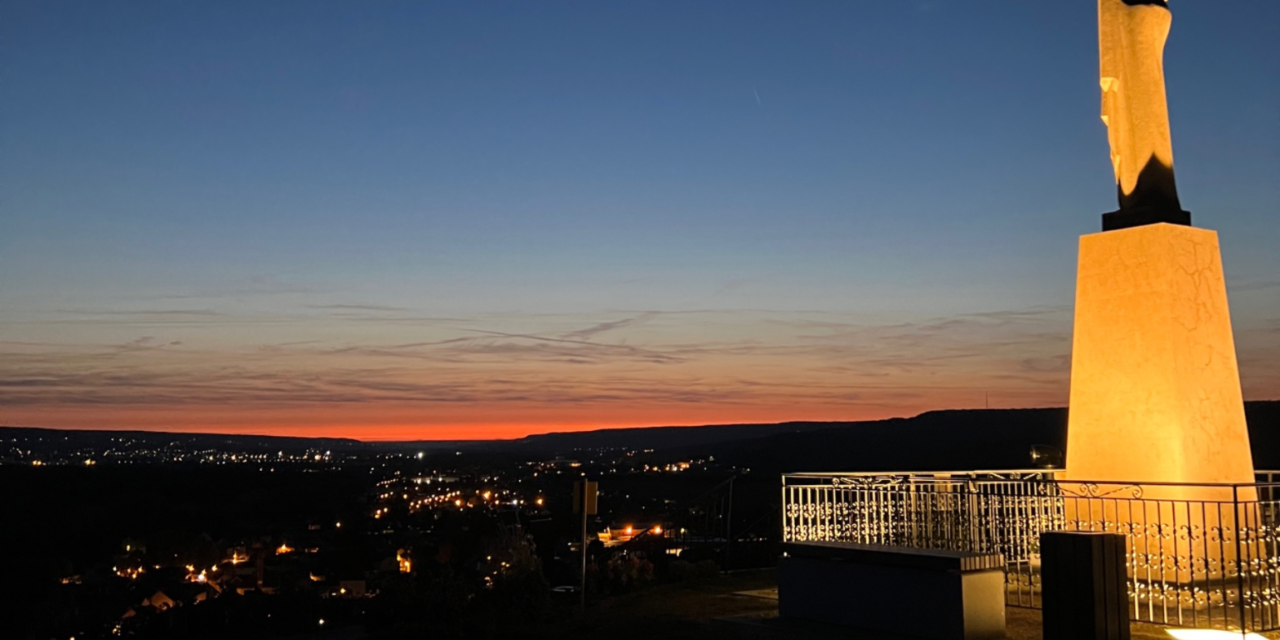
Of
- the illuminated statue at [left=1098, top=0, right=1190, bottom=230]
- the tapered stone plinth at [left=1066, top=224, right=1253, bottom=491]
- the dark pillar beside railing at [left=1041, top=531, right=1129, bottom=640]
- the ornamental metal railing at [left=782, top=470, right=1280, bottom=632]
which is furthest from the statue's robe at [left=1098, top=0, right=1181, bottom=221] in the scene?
the dark pillar beside railing at [left=1041, top=531, right=1129, bottom=640]

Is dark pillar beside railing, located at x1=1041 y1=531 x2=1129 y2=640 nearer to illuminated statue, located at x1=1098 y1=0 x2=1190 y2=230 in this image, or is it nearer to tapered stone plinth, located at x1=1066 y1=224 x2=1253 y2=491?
tapered stone plinth, located at x1=1066 y1=224 x2=1253 y2=491

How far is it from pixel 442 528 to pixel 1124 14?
56.8m

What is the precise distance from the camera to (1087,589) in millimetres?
7195

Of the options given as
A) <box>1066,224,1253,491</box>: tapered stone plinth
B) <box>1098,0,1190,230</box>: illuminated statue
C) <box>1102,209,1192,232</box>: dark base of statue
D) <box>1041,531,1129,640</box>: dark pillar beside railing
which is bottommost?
<box>1041,531,1129,640</box>: dark pillar beside railing

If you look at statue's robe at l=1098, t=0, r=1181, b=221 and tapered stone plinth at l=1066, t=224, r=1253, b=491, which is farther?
statue's robe at l=1098, t=0, r=1181, b=221

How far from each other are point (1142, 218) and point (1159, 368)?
1868mm

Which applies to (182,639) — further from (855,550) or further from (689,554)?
(855,550)

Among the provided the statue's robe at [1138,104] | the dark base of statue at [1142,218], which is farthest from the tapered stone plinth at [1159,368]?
the statue's robe at [1138,104]

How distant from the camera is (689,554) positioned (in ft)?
60.7

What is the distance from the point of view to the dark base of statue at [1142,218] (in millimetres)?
12844

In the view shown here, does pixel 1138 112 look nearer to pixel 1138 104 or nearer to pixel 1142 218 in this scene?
pixel 1138 104

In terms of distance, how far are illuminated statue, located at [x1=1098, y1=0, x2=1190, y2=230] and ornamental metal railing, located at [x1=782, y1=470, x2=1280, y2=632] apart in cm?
341

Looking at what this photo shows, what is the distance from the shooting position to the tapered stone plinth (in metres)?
12.3

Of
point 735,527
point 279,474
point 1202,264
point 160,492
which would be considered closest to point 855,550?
point 1202,264
